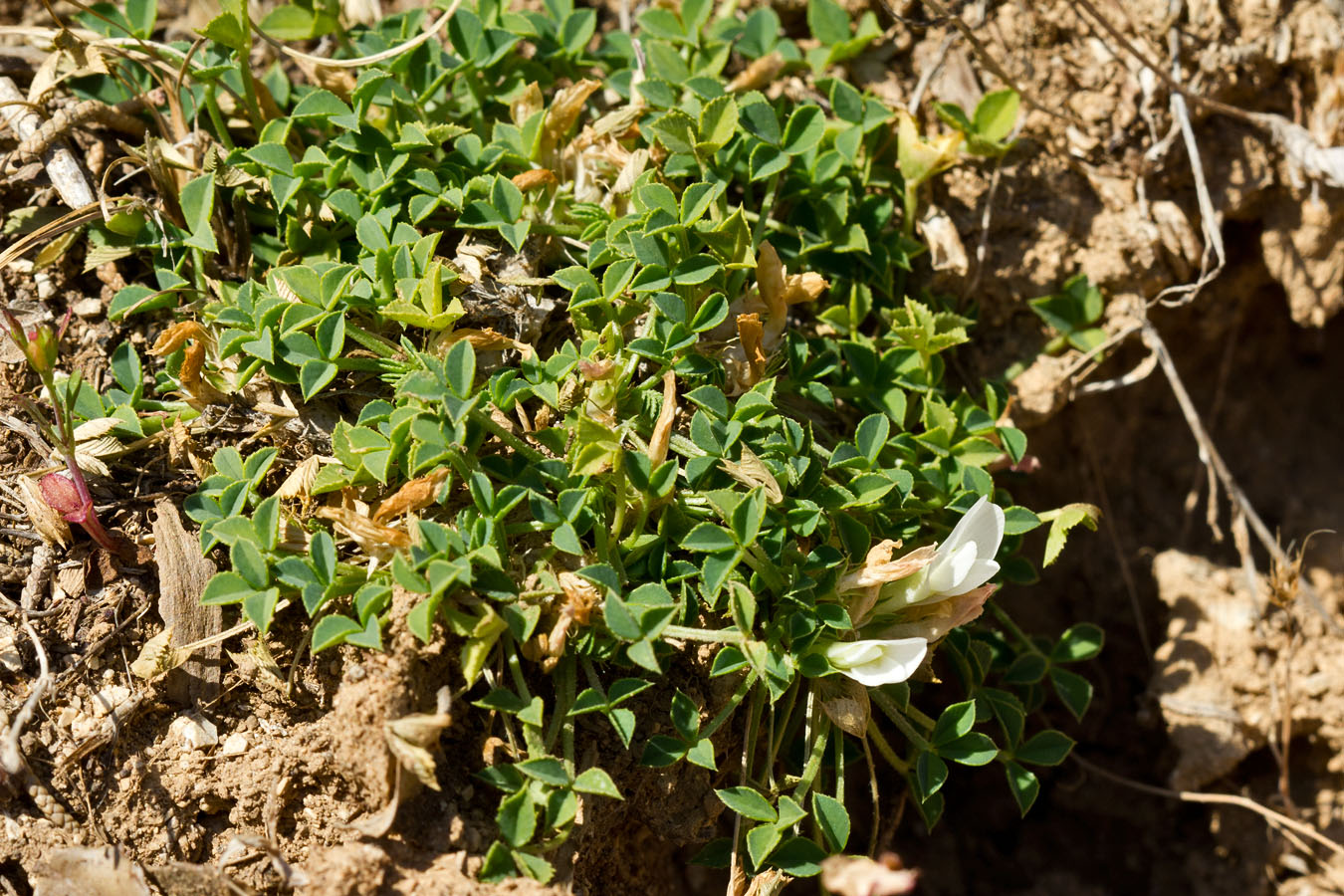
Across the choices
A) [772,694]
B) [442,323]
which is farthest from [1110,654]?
[442,323]

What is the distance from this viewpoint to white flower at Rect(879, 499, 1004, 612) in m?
1.88

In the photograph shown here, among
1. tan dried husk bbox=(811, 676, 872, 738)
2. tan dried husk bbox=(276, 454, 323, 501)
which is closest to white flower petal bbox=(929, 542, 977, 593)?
tan dried husk bbox=(811, 676, 872, 738)

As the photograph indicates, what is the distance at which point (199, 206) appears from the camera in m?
2.12

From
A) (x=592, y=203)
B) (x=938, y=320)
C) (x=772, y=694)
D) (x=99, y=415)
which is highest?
(x=592, y=203)

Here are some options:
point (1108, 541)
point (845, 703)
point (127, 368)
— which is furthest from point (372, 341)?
point (1108, 541)

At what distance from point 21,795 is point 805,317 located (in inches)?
69.1

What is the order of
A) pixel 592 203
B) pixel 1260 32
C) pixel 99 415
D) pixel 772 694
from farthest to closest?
pixel 1260 32
pixel 592 203
pixel 99 415
pixel 772 694

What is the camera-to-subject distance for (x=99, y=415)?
205cm

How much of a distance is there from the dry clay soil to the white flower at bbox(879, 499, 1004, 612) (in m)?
0.40

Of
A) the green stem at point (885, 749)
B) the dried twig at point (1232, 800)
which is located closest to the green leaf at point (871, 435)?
the green stem at point (885, 749)

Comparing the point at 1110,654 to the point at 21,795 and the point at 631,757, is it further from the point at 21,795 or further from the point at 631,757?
the point at 21,795

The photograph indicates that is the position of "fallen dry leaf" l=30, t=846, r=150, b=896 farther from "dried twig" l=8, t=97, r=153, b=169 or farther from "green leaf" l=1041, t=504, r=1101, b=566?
"green leaf" l=1041, t=504, r=1101, b=566

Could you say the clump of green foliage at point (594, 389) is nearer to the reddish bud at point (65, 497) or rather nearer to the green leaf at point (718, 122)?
the green leaf at point (718, 122)

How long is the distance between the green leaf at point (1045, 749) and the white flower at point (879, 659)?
1.44 ft
